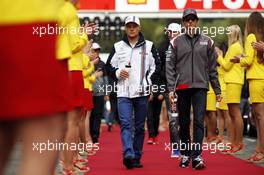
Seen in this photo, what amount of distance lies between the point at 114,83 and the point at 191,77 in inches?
86.4

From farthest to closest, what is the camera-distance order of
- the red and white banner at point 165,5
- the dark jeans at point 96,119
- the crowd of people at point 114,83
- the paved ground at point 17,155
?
the red and white banner at point 165,5, the dark jeans at point 96,119, the paved ground at point 17,155, the crowd of people at point 114,83

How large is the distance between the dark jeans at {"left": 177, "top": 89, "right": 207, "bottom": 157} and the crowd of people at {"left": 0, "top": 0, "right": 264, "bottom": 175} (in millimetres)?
13

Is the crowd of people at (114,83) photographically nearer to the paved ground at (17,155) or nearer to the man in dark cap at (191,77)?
the man in dark cap at (191,77)

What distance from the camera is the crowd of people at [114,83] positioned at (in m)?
3.44

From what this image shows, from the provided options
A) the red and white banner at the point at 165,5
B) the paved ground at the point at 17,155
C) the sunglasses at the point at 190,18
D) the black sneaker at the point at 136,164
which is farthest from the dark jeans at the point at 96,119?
the red and white banner at the point at 165,5

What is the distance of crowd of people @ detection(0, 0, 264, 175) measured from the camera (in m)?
3.44

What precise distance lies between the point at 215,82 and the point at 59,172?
256 centimetres

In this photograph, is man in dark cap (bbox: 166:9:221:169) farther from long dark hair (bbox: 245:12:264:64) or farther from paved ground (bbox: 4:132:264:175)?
paved ground (bbox: 4:132:264:175)

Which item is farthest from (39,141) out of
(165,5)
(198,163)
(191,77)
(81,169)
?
(165,5)

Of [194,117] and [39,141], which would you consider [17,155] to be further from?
[39,141]

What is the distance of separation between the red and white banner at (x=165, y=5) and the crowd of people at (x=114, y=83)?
532cm

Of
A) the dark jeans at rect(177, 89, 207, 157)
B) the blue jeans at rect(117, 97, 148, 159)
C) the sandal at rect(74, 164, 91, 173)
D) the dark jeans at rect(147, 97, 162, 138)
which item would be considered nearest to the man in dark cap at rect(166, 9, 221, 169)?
the dark jeans at rect(177, 89, 207, 157)

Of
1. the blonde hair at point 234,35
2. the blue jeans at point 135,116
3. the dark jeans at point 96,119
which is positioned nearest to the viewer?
the blue jeans at point 135,116

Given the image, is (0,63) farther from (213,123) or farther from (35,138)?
(213,123)
